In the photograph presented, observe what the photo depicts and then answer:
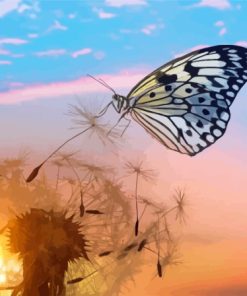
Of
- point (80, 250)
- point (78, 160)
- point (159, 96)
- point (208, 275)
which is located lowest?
point (208, 275)

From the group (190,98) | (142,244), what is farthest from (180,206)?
(190,98)

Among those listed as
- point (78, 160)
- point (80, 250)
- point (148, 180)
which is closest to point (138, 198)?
point (148, 180)

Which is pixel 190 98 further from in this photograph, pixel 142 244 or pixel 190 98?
pixel 142 244

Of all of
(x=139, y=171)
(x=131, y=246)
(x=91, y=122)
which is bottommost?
(x=131, y=246)

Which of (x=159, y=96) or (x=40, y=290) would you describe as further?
(x=159, y=96)

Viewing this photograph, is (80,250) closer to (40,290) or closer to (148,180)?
(40,290)

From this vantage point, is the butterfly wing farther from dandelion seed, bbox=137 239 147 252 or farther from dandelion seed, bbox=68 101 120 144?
dandelion seed, bbox=137 239 147 252

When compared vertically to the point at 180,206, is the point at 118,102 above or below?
above

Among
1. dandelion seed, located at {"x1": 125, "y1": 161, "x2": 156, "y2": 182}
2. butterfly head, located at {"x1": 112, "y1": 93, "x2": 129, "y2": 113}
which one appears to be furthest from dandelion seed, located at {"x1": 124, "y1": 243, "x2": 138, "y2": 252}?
butterfly head, located at {"x1": 112, "y1": 93, "x2": 129, "y2": 113}
